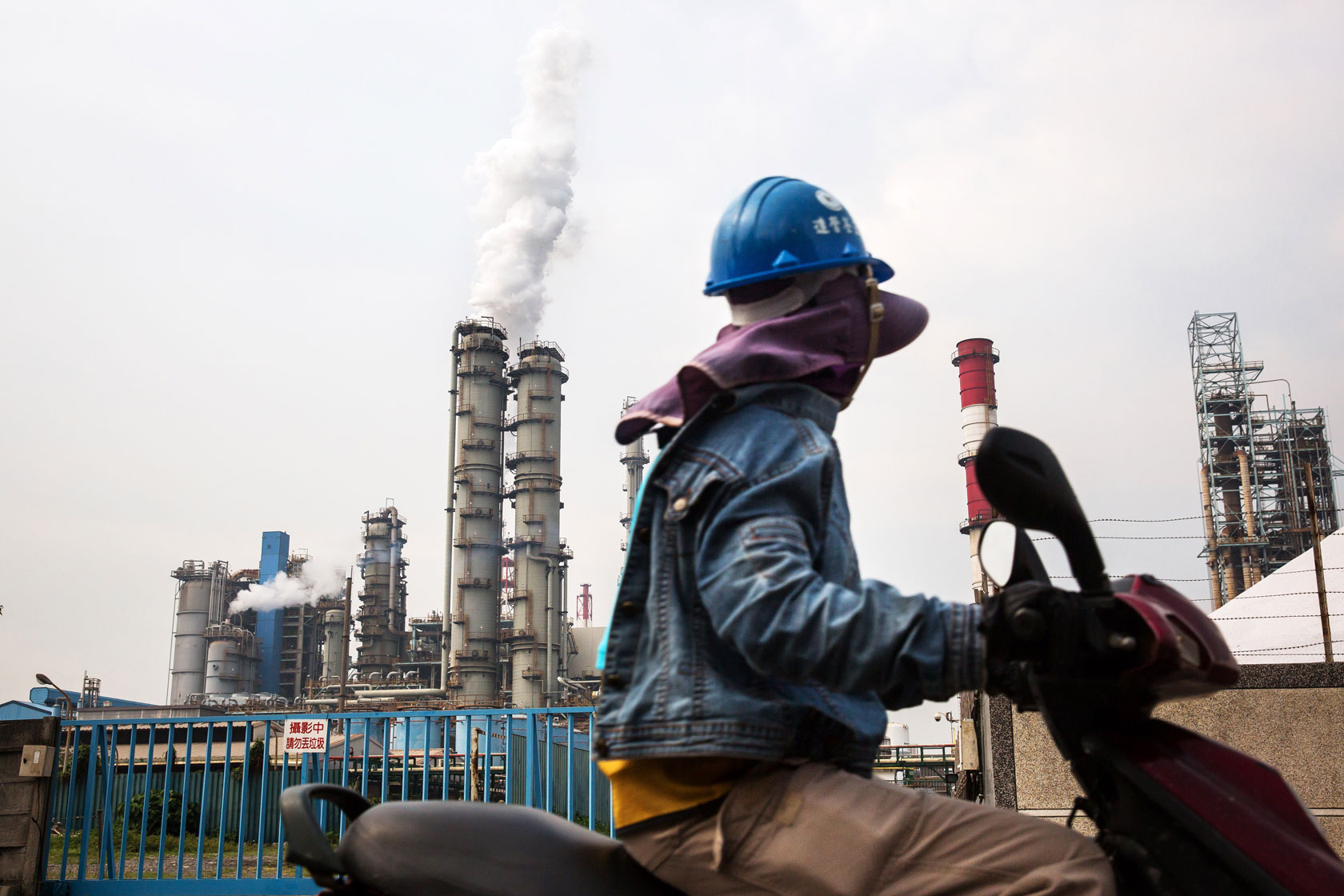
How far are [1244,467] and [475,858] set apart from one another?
44.2 metres

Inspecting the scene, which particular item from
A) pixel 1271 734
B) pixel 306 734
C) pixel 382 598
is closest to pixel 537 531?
pixel 382 598

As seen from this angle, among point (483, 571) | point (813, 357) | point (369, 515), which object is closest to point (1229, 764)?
point (813, 357)

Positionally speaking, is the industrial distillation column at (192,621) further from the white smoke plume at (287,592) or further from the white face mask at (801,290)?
the white face mask at (801,290)

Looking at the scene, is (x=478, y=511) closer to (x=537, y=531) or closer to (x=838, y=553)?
(x=537, y=531)

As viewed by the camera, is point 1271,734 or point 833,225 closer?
point 833,225

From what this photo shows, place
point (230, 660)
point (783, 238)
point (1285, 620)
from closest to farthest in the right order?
1. point (783, 238)
2. point (1285, 620)
3. point (230, 660)

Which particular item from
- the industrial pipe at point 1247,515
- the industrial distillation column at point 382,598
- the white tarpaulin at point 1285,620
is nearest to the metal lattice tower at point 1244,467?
the industrial pipe at point 1247,515

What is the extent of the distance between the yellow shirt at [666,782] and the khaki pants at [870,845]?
3cm

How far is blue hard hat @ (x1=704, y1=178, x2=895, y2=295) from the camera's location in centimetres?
174

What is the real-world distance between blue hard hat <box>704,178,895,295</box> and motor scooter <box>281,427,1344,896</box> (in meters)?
0.45

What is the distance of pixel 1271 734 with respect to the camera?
16.7ft

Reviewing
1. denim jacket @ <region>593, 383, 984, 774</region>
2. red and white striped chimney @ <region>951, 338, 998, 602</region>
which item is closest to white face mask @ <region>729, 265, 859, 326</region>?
denim jacket @ <region>593, 383, 984, 774</region>

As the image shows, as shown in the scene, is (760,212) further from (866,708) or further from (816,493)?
(866,708)

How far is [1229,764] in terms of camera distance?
1.31m
